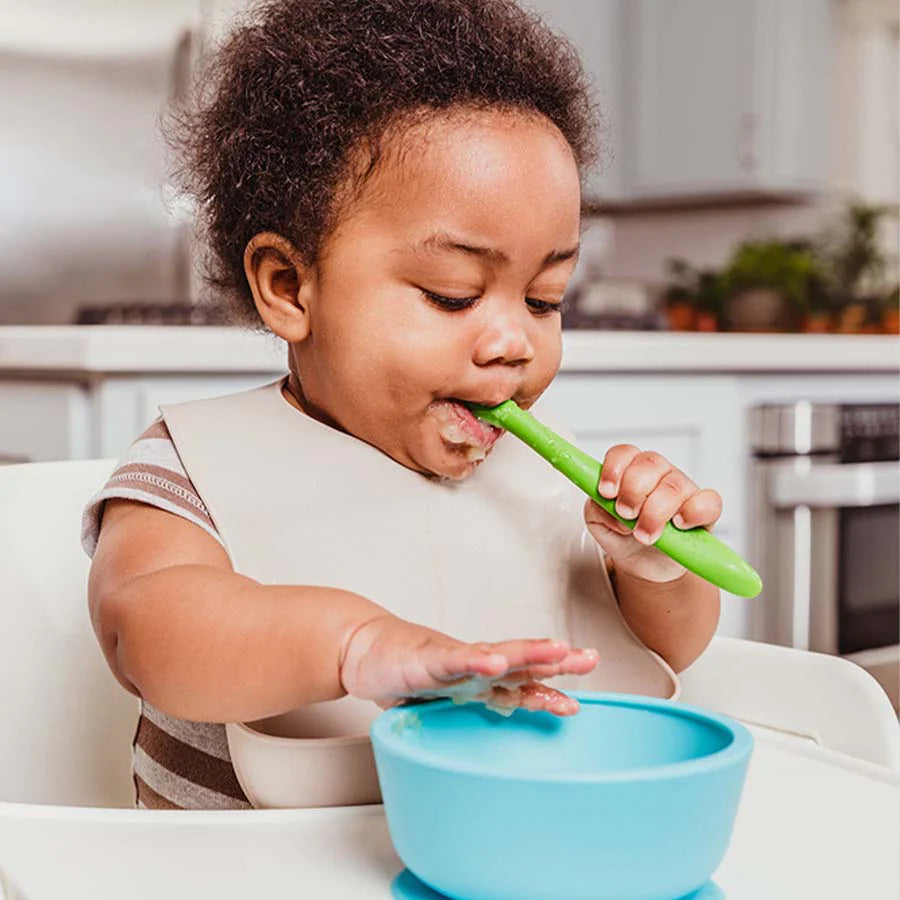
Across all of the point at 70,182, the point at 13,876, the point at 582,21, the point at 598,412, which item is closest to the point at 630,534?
the point at 13,876

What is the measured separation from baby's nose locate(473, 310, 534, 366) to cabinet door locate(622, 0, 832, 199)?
3060 mm

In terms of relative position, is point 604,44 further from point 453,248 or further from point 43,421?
point 453,248

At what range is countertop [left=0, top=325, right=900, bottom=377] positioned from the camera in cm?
143

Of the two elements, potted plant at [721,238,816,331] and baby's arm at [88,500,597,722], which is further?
potted plant at [721,238,816,331]

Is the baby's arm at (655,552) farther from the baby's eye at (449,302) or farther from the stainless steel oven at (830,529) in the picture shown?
the stainless steel oven at (830,529)

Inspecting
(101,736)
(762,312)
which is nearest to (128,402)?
(101,736)

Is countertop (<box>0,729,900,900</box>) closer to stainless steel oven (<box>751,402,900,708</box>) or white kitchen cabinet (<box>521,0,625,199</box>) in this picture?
stainless steel oven (<box>751,402,900,708</box>)

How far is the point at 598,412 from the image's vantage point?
1.91 meters

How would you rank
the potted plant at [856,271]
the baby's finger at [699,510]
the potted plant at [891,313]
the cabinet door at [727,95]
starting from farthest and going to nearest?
the cabinet door at [727,95], the potted plant at [856,271], the potted plant at [891,313], the baby's finger at [699,510]

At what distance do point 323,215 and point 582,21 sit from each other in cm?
311

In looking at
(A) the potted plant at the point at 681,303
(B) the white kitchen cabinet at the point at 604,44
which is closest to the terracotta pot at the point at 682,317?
(A) the potted plant at the point at 681,303

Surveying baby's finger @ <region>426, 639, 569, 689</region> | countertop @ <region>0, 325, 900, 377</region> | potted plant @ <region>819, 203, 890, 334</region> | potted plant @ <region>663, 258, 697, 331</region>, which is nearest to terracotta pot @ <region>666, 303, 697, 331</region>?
potted plant @ <region>663, 258, 697, 331</region>

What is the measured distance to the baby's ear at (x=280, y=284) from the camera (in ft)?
2.57

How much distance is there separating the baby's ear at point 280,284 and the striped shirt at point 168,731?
91mm
